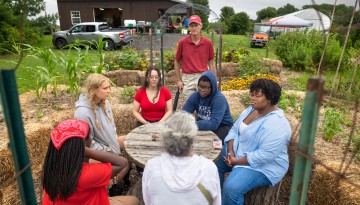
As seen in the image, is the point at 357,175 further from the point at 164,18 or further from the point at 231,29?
the point at 231,29

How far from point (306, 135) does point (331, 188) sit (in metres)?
2.24

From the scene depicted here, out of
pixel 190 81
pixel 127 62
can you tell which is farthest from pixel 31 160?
pixel 127 62

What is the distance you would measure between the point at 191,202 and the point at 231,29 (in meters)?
32.4

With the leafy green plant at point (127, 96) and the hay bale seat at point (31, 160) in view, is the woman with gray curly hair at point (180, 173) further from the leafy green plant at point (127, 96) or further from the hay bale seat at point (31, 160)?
the leafy green plant at point (127, 96)

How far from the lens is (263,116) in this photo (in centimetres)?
250

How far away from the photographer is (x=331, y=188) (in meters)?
2.71

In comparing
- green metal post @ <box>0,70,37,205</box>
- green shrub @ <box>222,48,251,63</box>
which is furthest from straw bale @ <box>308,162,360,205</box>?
green shrub @ <box>222,48,251,63</box>

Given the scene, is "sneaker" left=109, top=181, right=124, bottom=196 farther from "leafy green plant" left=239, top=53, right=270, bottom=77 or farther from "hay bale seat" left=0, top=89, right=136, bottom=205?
"leafy green plant" left=239, top=53, right=270, bottom=77

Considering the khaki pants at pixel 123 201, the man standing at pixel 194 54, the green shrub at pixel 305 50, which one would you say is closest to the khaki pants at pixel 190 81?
the man standing at pixel 194 54

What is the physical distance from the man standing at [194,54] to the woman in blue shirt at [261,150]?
1941 millimetres

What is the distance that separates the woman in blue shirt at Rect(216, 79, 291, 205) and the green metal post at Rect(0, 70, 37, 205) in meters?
1.71

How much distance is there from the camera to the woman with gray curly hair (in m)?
1.51

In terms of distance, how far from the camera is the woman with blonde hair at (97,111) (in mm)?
2775

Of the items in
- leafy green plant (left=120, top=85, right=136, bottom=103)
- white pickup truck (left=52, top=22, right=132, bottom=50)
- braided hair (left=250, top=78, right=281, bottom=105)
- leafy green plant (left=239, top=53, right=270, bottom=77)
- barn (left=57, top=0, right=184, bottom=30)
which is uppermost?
barn (left=57, top=0, right=184, bottom=30)
